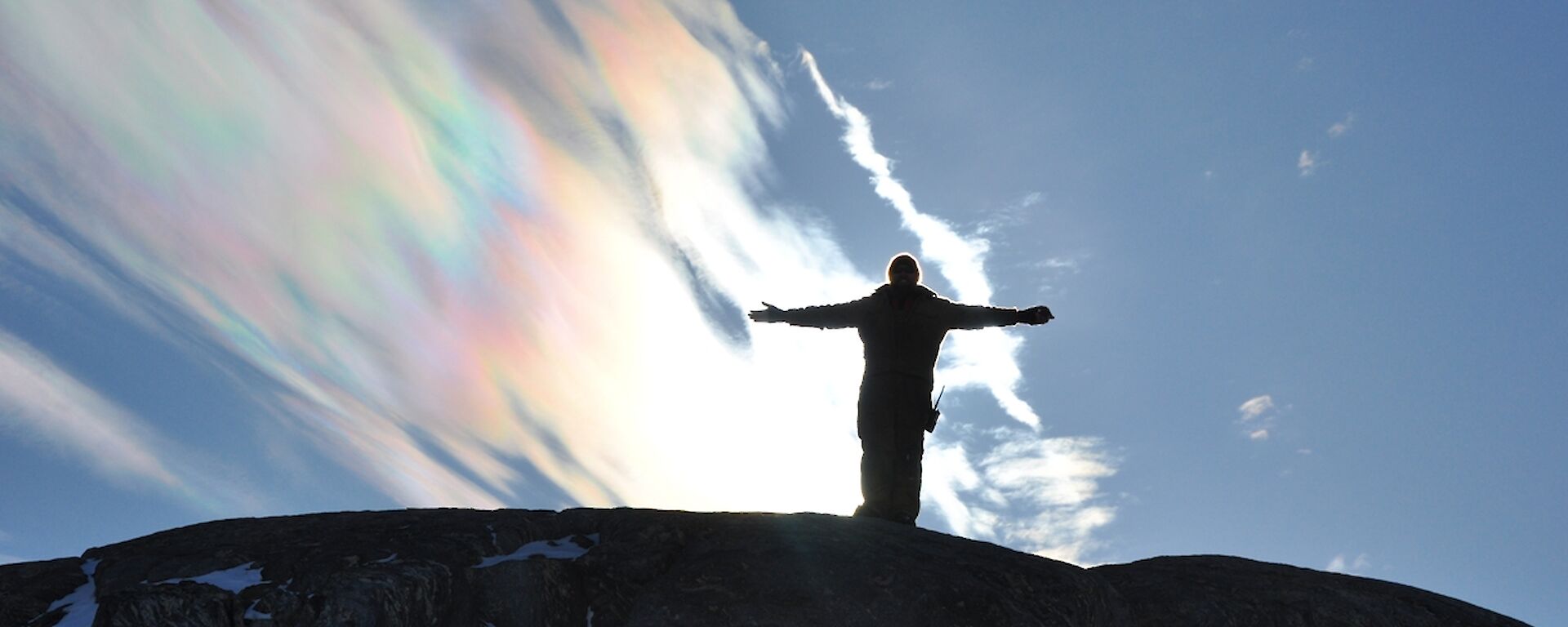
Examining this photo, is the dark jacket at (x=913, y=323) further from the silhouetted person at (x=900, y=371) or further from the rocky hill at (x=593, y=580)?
the rocky hill at (x=593, y=580)

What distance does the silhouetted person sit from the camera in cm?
1438

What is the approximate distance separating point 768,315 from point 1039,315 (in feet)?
12.5

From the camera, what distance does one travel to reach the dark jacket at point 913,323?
1468 centimetres

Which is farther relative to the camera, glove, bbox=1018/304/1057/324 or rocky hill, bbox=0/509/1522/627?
glove, bbox=1018/304/1057/324

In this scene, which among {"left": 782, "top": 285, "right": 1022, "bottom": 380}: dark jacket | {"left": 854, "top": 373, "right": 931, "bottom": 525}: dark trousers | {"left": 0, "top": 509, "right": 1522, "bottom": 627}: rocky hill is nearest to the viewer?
{"left": 0, "top": 509, "right": 1522, "bottom": 627}: rocky hill

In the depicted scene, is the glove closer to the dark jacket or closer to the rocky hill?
the dark jacket

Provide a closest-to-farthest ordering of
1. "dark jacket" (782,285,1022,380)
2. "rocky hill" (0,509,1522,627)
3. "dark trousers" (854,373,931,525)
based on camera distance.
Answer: "rocky hill" (0,509,1522,627)
"dark trousers" (854,373,931,525)
"dark jacket" (782,285,1022,380)

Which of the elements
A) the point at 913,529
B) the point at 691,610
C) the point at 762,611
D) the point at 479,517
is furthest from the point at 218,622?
the point at 913,529

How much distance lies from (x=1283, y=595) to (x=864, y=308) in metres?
6.20

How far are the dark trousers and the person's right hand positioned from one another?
1.86 meters

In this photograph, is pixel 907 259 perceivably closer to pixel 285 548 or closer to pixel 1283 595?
pixel 1283 595

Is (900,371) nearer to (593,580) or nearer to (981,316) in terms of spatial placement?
(981,316)

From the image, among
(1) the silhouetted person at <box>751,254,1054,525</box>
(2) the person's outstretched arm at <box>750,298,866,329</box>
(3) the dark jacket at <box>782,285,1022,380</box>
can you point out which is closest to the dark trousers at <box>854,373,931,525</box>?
(1) the silhouetted person at <box>751,254,1054,525</box>

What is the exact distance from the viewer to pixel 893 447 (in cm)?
1442
